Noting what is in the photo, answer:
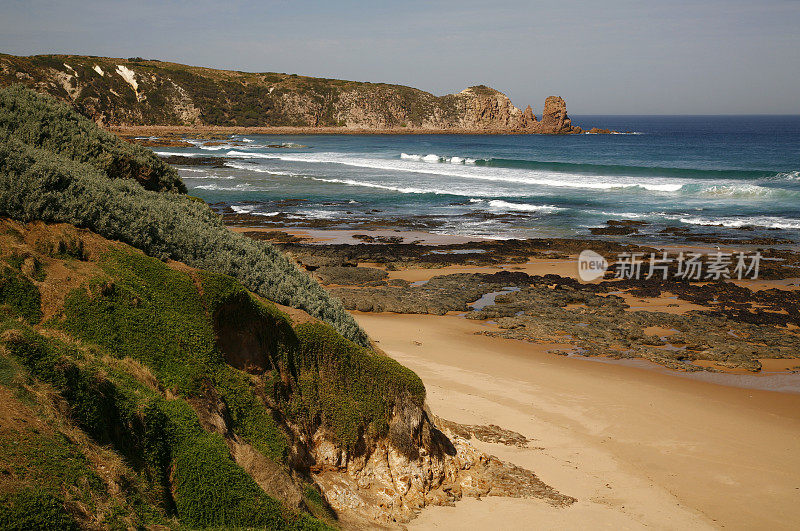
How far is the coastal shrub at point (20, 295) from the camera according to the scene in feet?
17.5

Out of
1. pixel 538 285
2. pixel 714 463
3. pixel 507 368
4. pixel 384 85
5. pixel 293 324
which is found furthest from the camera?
pixel 384 85

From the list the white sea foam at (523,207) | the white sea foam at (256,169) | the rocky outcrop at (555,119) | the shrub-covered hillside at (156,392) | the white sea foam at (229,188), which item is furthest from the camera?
the rocky outcrop at (555,119)

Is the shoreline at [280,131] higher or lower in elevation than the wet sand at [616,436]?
higher

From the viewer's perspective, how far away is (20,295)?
5.43m

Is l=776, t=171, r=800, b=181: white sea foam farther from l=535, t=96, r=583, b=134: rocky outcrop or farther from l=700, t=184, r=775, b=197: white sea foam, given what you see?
l=535, t=96, r=583, b=134: rocky outcrop

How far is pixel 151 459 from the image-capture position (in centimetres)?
490

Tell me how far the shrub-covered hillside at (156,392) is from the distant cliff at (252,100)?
10771cm

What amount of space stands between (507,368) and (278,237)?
18844 mm

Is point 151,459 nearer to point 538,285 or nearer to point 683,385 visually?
point 683,385

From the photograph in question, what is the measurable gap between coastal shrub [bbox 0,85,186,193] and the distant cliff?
10337 cm

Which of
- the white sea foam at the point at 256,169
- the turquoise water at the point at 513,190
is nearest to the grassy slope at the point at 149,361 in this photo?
the turquoise water at the point at 513,190

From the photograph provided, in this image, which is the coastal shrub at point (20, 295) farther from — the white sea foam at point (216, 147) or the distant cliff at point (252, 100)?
the distant cliff at point (252, 100)

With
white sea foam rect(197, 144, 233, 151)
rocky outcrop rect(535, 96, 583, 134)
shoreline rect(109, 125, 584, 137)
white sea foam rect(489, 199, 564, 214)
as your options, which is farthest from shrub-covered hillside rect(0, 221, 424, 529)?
rocky outcrop rect(535, 96, 583, 134)

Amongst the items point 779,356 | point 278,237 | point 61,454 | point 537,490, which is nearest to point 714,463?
point 537,490
